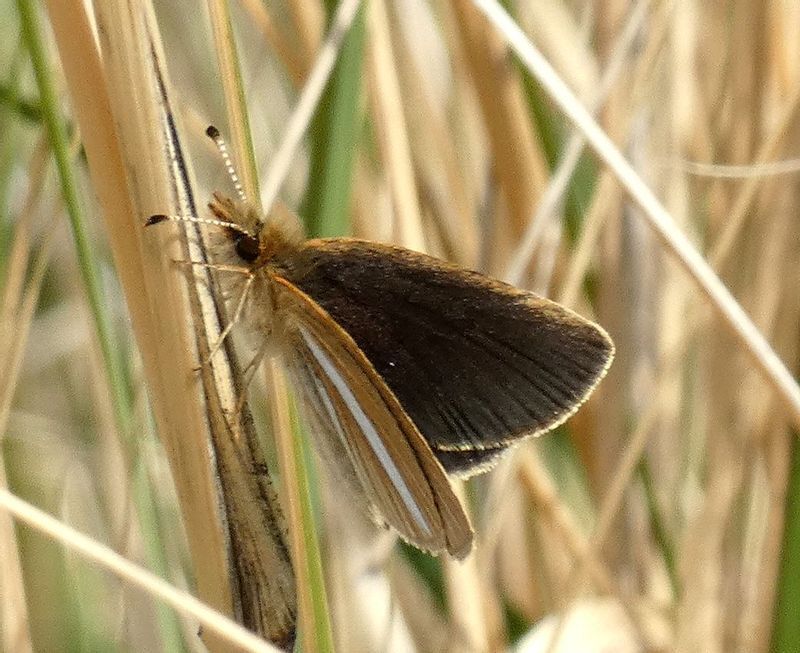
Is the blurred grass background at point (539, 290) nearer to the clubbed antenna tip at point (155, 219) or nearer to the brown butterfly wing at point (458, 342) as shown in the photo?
the brown butterfly wing at point (458, 342)

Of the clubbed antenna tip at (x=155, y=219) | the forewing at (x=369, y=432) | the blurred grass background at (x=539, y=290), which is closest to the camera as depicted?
the clubbed antenna tip at (x=155, y=219)

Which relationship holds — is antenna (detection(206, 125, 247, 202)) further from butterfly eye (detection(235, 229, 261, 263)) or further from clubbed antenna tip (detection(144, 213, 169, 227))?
clubbed antenna tip (detection(144, 213, 169, 227))

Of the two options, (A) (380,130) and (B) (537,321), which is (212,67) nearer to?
(A) (380,130)

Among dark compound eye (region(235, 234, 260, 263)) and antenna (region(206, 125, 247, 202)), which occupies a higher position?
antenna (region(206, 125, 247, 202))

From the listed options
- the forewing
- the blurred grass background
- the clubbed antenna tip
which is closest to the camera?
the clubbed antenna tip

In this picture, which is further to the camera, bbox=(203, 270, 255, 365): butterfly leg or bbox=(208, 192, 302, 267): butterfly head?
bbox=(208, 192, 302, 267): butterfly head

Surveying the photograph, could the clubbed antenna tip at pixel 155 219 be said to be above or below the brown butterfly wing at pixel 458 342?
above

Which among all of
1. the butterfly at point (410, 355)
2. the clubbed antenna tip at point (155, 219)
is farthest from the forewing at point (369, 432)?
the clubbed antenna tip at point (155, 219)

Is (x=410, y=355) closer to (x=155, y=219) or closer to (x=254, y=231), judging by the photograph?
(x=254, y=231)

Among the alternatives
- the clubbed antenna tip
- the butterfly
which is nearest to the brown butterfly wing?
the butterfly
